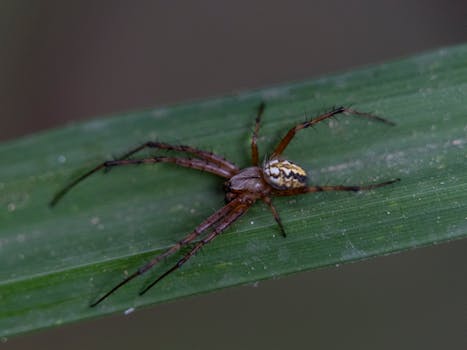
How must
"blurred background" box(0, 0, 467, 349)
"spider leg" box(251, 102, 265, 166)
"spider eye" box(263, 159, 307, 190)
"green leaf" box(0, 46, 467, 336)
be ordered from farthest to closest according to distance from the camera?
"blurred background" box(0, 0, 467, 349), "spider leg" box(251, 102, 265, 166), "spider eye" box(263, 159, 307, 190), "green leaf" box(0, 46, 467, 336)

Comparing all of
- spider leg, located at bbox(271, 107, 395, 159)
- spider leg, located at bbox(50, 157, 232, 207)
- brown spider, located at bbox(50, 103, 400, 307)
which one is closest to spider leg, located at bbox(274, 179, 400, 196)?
brown spider, located at bbox(50, 103, 400, 307)

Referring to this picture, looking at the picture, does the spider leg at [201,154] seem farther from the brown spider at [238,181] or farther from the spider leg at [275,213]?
the spider leg at [275,213]

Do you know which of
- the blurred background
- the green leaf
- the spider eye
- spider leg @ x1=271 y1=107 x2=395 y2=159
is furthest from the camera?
the blurred background

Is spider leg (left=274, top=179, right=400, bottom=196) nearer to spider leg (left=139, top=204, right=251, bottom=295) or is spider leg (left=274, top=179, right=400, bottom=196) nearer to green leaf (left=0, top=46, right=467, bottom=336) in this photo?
green leaf (left=0, top=46, right=467, bottom=336)

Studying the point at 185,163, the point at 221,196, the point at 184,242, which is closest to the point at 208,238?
the point at 184,242

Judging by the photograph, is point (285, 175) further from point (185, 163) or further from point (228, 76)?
point (228, 76)

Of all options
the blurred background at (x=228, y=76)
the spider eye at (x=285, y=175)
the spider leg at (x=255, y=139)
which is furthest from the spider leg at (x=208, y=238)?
the blurred background at (x=228, y=76)
